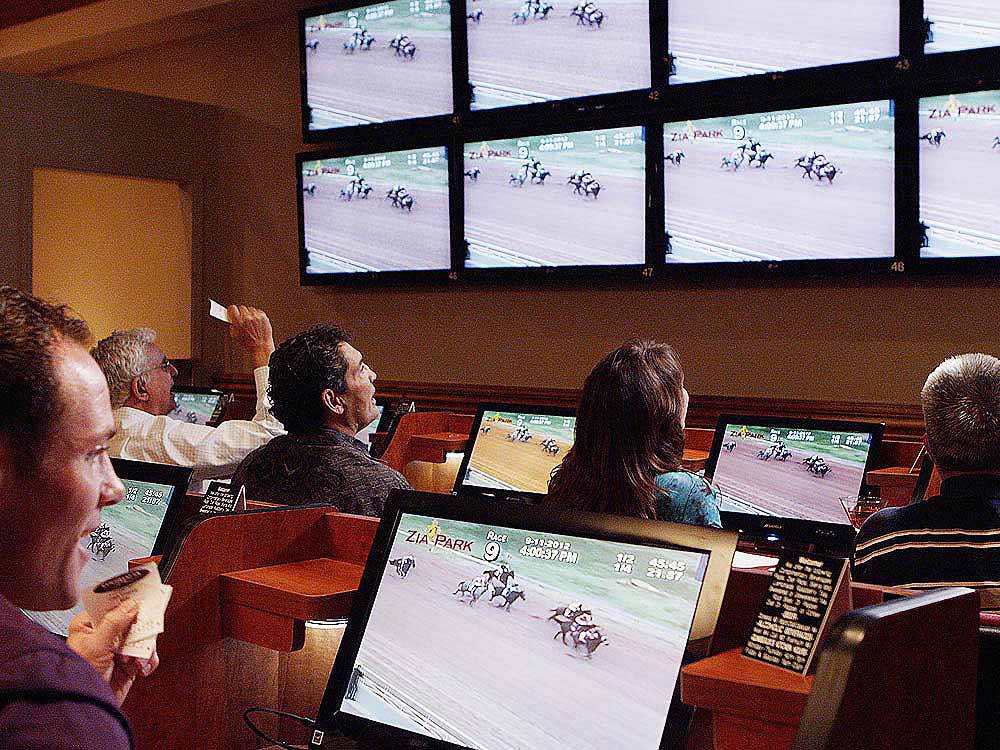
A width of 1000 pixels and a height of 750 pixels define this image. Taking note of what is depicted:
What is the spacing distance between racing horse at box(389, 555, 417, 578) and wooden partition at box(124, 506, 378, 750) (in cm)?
21

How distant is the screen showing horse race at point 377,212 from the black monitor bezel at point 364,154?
0.02 m

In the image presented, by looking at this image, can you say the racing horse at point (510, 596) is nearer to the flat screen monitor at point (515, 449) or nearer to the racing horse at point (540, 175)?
the flat screen monitor at point (515, 449)

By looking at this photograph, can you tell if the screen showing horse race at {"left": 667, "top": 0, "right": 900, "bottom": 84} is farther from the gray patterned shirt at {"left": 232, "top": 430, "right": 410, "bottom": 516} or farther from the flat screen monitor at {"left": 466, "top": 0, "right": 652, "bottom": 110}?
the gray patterned shirt at {"left": 232, "top": 430, "right": 410, "bottom": 516}

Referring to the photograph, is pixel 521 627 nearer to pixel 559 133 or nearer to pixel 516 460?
pixel 516 460

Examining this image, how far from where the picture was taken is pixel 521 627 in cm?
137

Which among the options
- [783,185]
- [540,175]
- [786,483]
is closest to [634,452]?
[786,483]

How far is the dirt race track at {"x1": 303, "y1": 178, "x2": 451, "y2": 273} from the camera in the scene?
18.1ft

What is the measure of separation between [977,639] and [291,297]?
5.49 m

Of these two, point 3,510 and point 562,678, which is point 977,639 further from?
point 3,510

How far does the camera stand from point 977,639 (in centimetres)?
113

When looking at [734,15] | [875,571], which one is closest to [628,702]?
[875,571]

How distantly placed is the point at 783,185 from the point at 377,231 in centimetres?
215

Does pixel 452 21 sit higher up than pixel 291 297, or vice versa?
pixel 452 21

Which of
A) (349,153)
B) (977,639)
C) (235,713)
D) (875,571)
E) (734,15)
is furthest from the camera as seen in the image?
(349,153)
